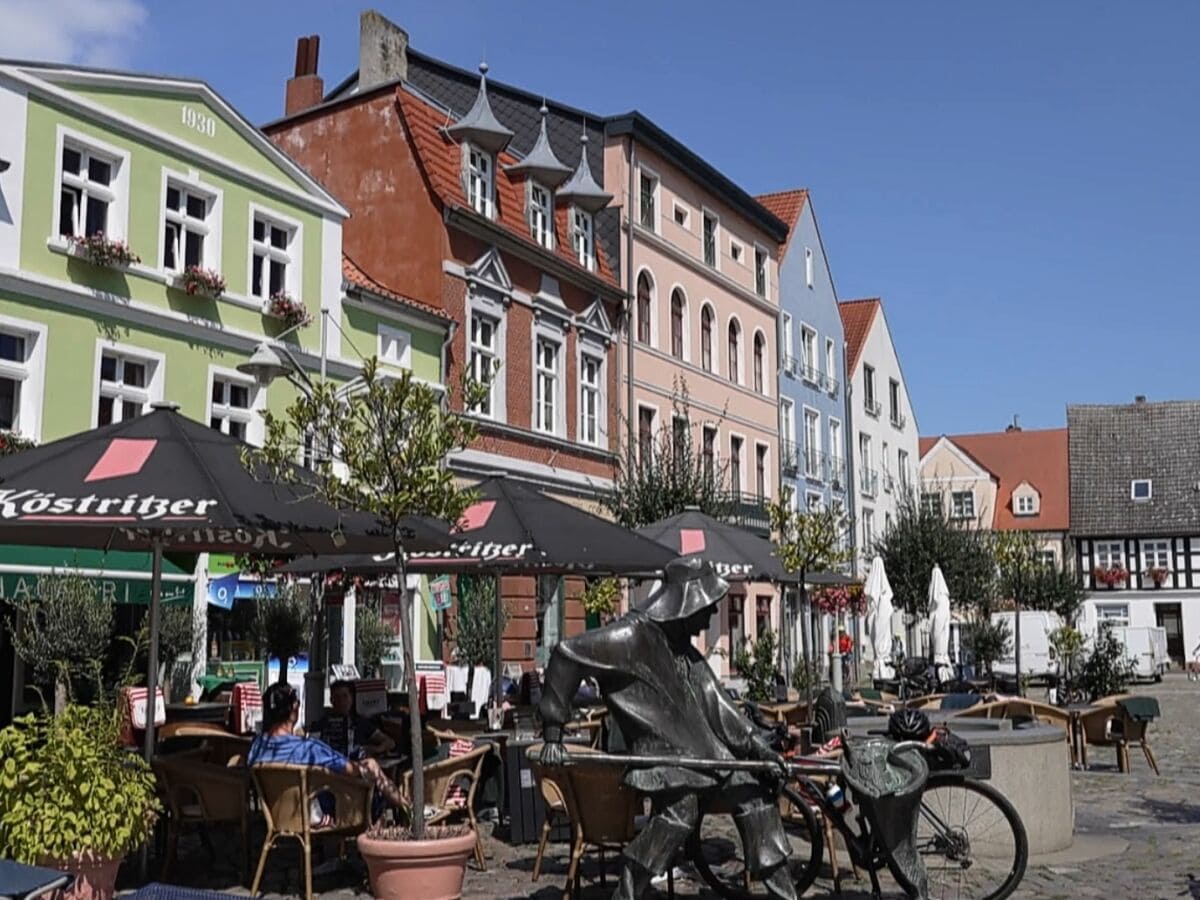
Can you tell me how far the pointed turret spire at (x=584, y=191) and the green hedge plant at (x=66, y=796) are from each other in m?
21.8

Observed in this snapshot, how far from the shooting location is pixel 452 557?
11.2 metres

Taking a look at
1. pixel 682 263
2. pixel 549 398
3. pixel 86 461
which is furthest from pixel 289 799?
pixel 682 263

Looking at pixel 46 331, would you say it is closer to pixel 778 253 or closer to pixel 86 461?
pixel 86 461

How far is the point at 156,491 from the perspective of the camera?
762 cm

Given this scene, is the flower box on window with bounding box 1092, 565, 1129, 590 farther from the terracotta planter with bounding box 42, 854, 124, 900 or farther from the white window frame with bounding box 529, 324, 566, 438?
the terracotta planter with bounding box 42, 854, 124, 900

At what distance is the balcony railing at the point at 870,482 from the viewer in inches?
1747

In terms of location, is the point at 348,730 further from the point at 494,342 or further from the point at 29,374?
the point at 494,342

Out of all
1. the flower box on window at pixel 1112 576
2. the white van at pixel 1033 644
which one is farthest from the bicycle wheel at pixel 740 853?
the flower box on window at pixel 1112 576

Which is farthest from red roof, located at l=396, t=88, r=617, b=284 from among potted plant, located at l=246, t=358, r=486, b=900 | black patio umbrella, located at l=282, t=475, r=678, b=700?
potted plant, located at l=246, t=358, r=486, b=900

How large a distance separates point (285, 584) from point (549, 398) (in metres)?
8.62

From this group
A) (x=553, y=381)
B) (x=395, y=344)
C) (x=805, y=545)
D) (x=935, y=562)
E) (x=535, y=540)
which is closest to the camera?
(x=535, y=540)

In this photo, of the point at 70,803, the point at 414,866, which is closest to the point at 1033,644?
the point at 414,866

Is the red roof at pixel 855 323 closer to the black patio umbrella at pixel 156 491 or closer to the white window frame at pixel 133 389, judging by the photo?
the white window frame at pixel 133 389

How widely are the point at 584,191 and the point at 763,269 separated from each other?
36.0ft
